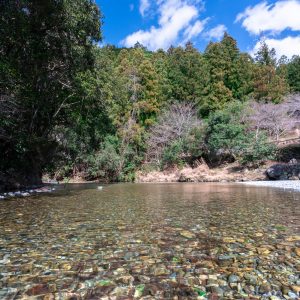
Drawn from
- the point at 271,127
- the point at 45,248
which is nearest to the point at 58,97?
the point at 45,248

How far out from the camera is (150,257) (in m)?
4.21

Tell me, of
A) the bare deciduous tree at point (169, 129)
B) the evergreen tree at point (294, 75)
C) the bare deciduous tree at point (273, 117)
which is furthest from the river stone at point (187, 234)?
the evergreen tree at point (294, 75)

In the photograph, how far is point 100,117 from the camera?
2098cm

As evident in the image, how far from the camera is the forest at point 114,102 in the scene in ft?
43.3

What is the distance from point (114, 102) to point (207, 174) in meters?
12.1

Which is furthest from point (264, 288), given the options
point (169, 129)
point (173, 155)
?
point (169, 129)

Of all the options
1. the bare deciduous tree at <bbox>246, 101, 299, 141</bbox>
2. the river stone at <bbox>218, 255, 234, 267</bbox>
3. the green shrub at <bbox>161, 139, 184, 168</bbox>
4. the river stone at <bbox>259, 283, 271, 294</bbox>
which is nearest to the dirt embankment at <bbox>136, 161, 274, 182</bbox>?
the green shrub at <bbox>161, 139, 184, 168</bbox>

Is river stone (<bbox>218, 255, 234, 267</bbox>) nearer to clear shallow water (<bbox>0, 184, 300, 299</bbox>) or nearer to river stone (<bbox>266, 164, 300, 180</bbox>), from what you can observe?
clear shallow water (<bbox>0, 184, 300, 299</bbox>)

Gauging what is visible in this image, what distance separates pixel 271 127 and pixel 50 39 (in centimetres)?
2918

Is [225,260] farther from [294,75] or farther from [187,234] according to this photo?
[294,75]

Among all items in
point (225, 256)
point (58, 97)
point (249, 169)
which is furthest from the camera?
point (249, 169)

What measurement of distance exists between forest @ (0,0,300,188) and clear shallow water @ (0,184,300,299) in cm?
798

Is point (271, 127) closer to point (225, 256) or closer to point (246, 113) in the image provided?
point (246, 113)

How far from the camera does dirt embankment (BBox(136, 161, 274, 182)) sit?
28.3 metres
